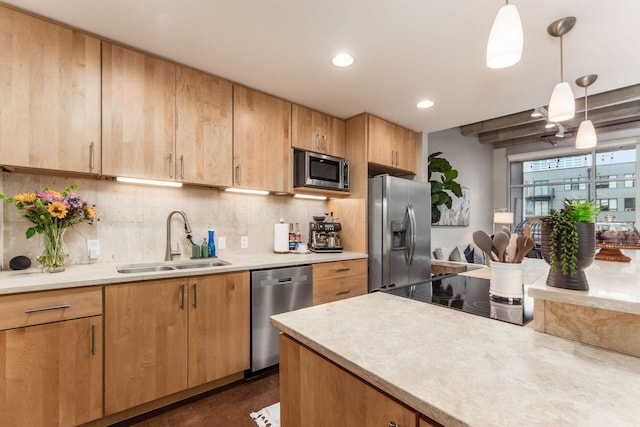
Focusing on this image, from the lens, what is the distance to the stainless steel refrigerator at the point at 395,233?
10.2ft

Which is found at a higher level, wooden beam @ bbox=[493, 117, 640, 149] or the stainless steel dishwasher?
wooden beam @ bbox=[493, 117, 640, 149]

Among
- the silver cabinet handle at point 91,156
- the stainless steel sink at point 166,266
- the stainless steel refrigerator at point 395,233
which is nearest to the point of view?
the silver cabinet handle at point 91,156

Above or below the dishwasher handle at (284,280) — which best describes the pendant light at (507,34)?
above

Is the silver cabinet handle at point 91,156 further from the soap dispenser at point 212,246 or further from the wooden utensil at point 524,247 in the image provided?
the wooden utensil at point 524,247

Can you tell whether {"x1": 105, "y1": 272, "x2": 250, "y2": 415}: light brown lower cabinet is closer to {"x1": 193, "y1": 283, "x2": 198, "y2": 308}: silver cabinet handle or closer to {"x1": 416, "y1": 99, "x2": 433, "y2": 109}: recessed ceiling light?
{"x1": 193, "y1": 283, "x2": 198, "y2": 308}: silver cabinet handle

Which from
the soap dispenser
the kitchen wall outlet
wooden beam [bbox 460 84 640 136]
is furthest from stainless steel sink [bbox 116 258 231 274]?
wooden beam [bbox 460 84 640 136]

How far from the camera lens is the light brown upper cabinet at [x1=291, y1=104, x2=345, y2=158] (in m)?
3.00

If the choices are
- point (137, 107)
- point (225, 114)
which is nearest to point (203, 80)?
point (225, 114)

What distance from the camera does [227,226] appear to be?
2803 mm

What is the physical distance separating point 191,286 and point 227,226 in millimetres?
901

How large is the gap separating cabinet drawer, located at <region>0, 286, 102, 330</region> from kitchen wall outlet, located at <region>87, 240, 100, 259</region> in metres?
0.64

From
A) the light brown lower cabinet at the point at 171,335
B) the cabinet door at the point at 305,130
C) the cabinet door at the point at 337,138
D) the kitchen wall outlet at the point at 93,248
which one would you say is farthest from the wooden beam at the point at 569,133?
the kitchen wall outlet at the point at 93,248

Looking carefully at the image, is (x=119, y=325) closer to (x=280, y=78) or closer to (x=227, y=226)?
(x=227, y=226)

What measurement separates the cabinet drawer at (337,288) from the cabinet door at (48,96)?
1.90 metres
